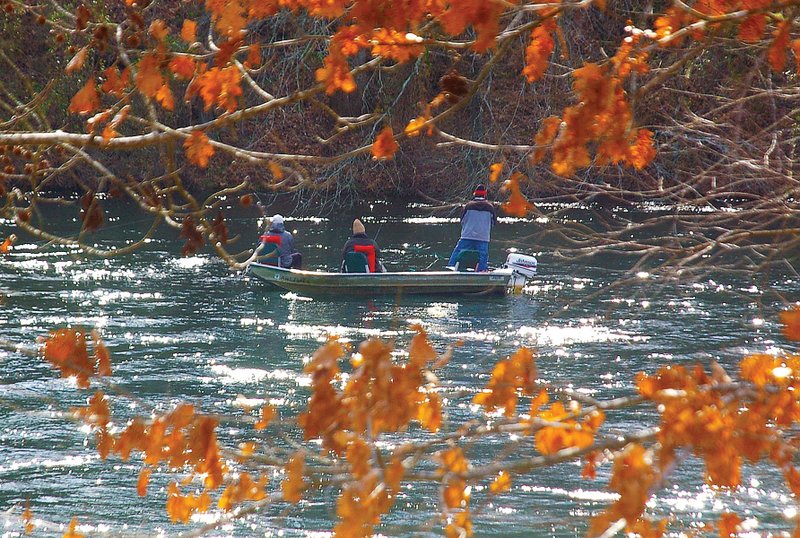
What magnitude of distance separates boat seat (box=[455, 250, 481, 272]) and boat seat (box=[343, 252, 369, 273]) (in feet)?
5.63

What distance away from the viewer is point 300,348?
14234 mm

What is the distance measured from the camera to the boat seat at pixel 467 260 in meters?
18.5

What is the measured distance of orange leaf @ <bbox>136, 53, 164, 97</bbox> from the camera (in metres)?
3.63

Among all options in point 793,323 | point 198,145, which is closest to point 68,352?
point 198,145

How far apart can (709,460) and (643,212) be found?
24954 millimetres

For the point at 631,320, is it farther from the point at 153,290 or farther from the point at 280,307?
the point at 153,290

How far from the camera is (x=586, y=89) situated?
3.26 metres

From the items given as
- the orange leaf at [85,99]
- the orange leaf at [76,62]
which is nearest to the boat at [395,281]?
the orange leaf at [85,99]

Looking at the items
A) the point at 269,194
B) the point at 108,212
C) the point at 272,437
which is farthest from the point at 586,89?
the point at 269,194

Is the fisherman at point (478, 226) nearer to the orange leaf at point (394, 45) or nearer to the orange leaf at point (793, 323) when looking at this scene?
the orange leaf at point (394, 45)

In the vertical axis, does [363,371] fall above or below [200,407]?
above

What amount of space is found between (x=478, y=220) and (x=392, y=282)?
5.60ft

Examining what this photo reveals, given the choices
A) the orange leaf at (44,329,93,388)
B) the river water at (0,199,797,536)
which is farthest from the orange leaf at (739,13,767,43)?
the orange leaf at (44,329,93,388)

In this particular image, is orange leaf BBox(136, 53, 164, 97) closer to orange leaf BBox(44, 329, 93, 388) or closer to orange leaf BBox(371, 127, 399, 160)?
orange leaf BBox(371, 127, 399, 160)
